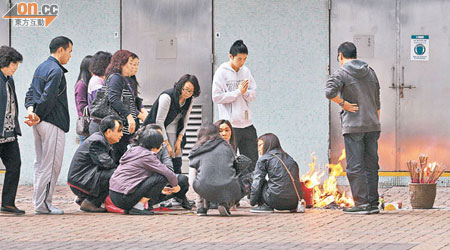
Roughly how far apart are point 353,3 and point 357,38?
54 cm

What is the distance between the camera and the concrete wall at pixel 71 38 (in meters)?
14.2

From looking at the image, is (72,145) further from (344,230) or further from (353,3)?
(344,230)

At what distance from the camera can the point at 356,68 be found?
1035cm

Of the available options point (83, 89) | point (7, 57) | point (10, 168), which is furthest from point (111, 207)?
point (7, 57)

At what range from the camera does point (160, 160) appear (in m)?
10.5

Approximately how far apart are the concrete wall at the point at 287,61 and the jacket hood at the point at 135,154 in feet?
12.8

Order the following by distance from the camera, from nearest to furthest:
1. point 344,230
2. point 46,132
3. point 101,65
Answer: point 344,230 → point 46,132 → point 101,65

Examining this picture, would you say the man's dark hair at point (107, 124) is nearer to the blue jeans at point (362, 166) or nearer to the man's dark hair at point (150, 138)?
the man's dark hair at point (150, 138)

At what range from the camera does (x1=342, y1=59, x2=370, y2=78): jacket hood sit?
10.3 metres

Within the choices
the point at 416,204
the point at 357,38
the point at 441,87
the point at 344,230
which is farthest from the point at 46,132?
the point at 441,87

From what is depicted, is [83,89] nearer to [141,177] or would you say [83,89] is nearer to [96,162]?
[96,162]

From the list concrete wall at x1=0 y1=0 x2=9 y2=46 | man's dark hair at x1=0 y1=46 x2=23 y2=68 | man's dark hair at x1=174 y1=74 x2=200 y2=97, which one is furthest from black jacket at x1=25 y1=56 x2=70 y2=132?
concrete wall at x1=0 y1=0 x2=9 y2=46

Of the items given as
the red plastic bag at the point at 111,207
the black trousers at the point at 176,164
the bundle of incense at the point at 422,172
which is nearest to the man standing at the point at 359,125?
the bundle of incense at the point at 422,172

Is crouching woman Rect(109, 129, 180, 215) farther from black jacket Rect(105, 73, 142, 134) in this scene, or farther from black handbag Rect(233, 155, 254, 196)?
black handbag Rect(233, 155, 254, 196)
